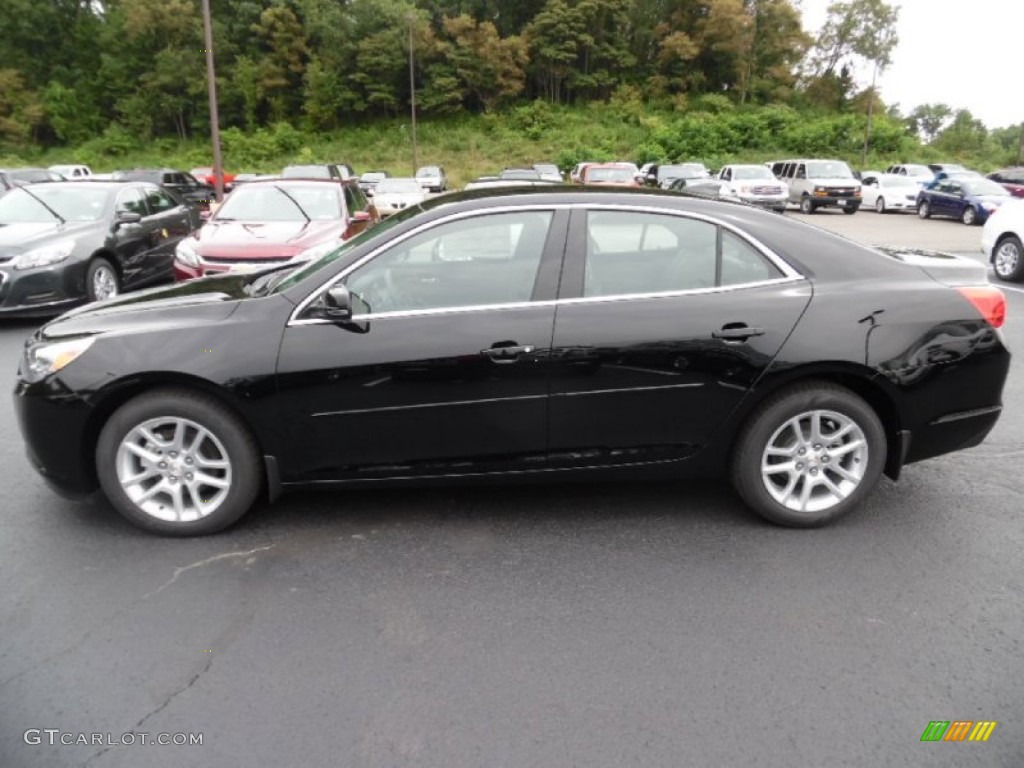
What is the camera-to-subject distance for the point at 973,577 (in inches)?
129

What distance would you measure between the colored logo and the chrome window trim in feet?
6.46

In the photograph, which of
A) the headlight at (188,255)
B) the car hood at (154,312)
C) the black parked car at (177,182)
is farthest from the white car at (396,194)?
the car hood at (154,312)

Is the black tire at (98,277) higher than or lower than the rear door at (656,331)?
lower

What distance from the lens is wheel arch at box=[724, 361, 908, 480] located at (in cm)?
354

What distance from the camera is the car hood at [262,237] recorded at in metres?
8.05

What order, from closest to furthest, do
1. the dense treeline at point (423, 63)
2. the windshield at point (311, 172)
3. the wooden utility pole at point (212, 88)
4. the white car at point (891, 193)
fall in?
1. the wooden utility pole at point (212, 88)
2. the windshield at point (311, 172)
3. the white car at point (891, 193)
4. the dense treeline at point (423, 63)

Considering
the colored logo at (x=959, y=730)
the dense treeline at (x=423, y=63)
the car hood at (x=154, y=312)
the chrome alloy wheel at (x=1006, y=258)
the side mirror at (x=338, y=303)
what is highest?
the dense treeline at (x=423, y=63)

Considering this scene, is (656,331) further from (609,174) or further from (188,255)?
(609,174)

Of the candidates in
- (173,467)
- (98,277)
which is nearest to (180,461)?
(173,467)

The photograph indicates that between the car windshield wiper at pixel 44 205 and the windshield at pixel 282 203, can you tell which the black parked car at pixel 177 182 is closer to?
the car windshield wiper at pixel 44 205

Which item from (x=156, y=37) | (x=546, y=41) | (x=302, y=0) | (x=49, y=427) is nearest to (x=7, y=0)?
(x=156, y=37)

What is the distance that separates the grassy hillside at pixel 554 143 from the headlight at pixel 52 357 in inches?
1729

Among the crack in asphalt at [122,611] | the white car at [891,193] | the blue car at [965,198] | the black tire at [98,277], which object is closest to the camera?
the crack in asphalt at [122,611]

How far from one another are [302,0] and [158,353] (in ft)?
238
